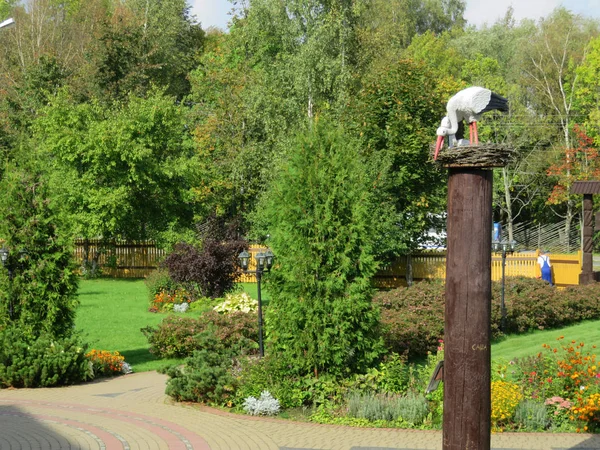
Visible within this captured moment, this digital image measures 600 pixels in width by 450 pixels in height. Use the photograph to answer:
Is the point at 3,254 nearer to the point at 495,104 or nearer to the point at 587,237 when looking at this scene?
the point at 495,104

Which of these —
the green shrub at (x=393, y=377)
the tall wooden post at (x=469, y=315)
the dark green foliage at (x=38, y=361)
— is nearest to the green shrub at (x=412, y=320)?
the green shrub at (x=393, y=377)

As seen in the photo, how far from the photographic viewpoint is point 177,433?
10.4m

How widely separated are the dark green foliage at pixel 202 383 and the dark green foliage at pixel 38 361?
252 centimetres

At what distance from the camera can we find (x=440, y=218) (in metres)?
29.6

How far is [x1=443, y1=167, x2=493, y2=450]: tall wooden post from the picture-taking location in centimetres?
543

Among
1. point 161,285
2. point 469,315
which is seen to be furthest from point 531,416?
point 161,285

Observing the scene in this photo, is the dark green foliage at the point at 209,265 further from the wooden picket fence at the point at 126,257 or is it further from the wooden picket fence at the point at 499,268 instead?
the wooden picket fence at the point at 126,257

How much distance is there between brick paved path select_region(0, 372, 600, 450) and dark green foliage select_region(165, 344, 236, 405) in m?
0.28

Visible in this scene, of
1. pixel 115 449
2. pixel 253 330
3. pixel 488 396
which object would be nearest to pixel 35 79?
pixel 253 330

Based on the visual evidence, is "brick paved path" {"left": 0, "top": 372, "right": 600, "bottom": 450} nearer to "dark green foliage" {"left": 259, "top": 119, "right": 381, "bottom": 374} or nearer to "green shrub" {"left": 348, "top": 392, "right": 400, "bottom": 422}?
"green shrub" {"left": 348, "top": 392, "right": 400, "bottom": 422}

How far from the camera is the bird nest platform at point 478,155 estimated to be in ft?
17.4

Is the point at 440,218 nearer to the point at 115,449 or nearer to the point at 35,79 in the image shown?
the point at 115,449

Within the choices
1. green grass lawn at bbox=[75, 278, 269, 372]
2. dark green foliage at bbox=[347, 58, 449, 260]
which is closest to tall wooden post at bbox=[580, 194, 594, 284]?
dark green foliage at bbox=[347, 58, 449, 260]

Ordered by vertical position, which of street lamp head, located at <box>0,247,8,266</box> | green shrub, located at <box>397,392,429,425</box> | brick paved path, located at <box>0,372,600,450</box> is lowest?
brick paved path, located at <box>0,372,600,450</box>
